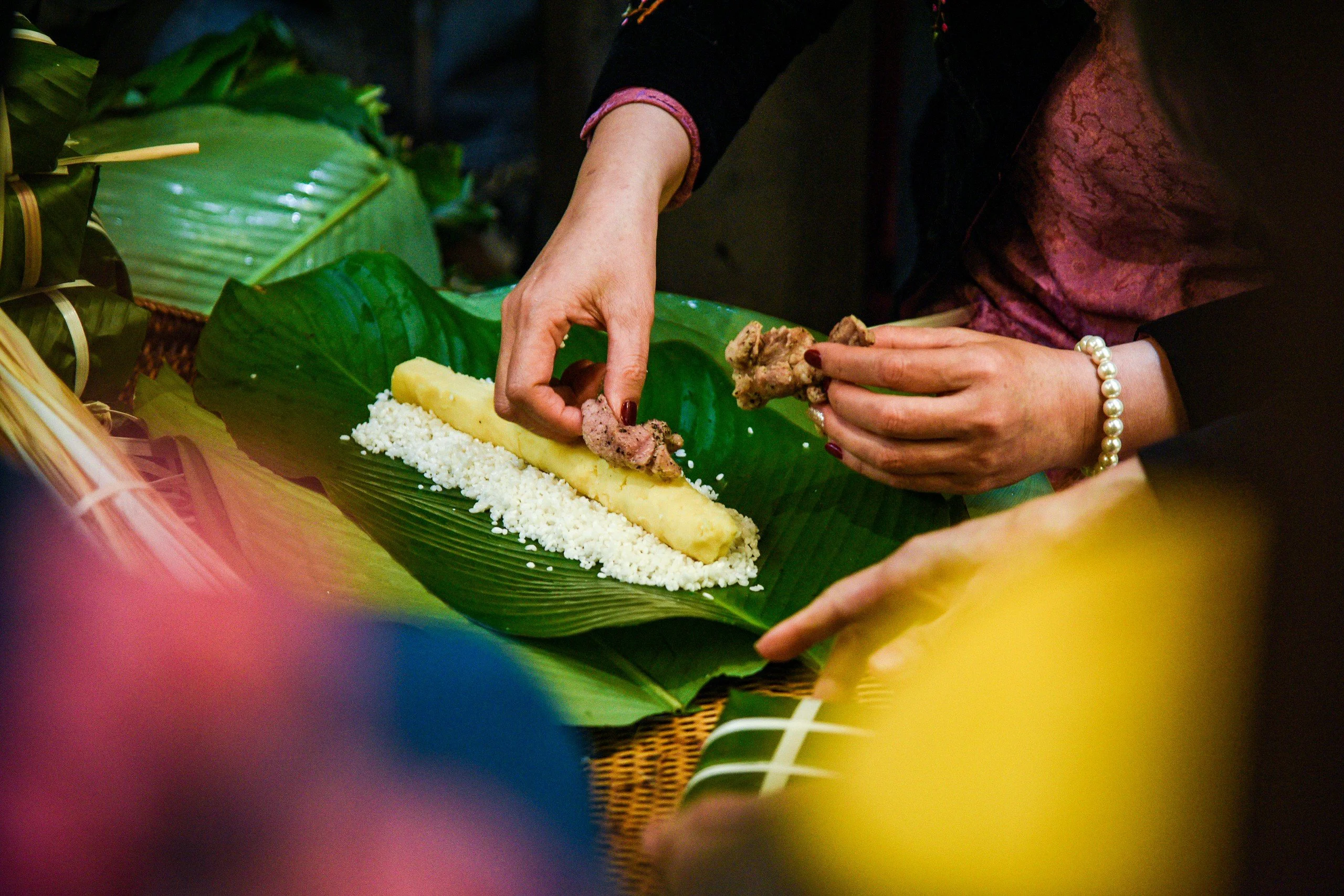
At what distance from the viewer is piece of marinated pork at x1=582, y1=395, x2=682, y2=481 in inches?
38.0

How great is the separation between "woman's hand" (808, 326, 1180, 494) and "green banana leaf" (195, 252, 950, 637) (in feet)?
0.38

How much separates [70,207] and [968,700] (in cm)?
92

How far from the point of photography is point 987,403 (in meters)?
0.79

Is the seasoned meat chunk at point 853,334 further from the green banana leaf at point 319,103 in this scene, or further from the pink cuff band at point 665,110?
the green banana leaf at point 319,103

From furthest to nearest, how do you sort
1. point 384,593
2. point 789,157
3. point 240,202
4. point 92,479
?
point 789,157
point 240,202
point 384,593
point 92,479

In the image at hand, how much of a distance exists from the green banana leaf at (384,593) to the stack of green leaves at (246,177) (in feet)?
1.82

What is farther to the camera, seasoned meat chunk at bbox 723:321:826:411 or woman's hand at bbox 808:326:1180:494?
seasoned meat chunk at bbox 723:321:826:411

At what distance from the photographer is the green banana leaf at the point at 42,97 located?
785 mm

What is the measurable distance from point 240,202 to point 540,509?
3.31ft

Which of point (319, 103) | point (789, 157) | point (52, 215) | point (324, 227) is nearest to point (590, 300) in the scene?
point (52, 215)

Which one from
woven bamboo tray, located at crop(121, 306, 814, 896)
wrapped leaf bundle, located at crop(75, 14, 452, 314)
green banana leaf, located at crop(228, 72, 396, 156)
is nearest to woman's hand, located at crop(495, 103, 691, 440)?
woven bamboo tray, located at crop(121, 306, 814, 896)

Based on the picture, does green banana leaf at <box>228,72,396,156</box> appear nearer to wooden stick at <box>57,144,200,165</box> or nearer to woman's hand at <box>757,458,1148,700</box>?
wooden stick at <box>57,144,200,165</box>

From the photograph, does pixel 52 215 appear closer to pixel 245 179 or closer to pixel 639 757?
pixel 639 757

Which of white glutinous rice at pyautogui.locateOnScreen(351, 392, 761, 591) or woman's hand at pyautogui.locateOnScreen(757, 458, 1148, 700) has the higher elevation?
woman's hand at pyautogui.locateOnScreen(757, 458, 1148, 700)
